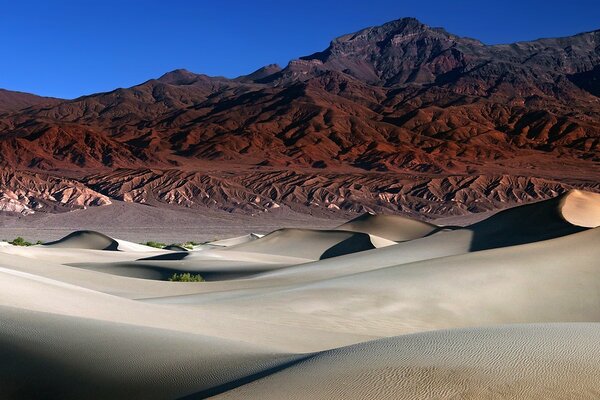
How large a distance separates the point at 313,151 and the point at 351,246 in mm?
74687

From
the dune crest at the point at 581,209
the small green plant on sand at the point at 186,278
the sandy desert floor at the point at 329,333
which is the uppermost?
the dune crest at the point at 581,209

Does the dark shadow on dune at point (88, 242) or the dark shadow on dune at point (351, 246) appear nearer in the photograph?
the dark shadow on dune at point (351, 246)

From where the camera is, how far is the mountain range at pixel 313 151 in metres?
80.1

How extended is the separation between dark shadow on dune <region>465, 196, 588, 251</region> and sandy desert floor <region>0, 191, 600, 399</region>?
4807 millimetres

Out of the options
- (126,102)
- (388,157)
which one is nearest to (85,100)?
(126,102)

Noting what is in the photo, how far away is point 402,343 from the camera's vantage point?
228 inches

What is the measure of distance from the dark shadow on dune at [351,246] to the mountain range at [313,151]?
44333 mm

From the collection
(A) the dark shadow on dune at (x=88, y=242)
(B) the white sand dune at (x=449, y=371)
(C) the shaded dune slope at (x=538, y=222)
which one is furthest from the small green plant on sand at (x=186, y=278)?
(A) the dark shadow on dune at (x=88, y=242)

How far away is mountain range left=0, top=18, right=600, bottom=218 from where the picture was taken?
80.1 m

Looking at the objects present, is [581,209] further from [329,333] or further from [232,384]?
[232,384]

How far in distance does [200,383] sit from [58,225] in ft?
215

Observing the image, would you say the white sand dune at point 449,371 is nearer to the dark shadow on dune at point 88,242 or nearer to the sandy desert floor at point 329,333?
the sandy desert floor at point 329,333

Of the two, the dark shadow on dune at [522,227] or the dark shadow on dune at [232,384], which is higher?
the dark shadow on dune at [522,227]

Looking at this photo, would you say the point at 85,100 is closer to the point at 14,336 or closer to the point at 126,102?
the point at 126,102
